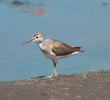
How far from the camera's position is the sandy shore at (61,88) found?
10.2 meters

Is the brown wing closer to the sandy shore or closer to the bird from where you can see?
the bird

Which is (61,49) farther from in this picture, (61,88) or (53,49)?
(61,88)

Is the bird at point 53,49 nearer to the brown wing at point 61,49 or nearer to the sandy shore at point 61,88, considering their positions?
the brown wing at point 61,49

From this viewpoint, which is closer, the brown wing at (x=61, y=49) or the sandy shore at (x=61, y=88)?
the sandy shore at (x=61, y=88)

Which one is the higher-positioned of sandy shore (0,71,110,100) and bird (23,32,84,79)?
bird (23,32,84,79)

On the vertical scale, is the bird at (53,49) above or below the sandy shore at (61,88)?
above

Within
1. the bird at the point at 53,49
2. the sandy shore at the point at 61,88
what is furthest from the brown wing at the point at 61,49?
the sandy shore at the point at 61,88

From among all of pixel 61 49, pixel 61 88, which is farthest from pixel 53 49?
pixel 61 88

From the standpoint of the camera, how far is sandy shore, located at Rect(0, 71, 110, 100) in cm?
1024

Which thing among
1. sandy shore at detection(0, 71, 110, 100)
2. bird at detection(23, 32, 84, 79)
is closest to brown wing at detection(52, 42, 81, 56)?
bird at detection(23, 32, 84, 79)

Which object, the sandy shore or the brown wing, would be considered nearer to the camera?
the sandy shore

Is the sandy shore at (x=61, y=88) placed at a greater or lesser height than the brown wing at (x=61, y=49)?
lesser

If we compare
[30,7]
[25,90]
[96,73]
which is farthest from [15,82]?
[30,7]

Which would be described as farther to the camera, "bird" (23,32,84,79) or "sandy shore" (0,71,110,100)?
"bird" (23,32,84,79)
